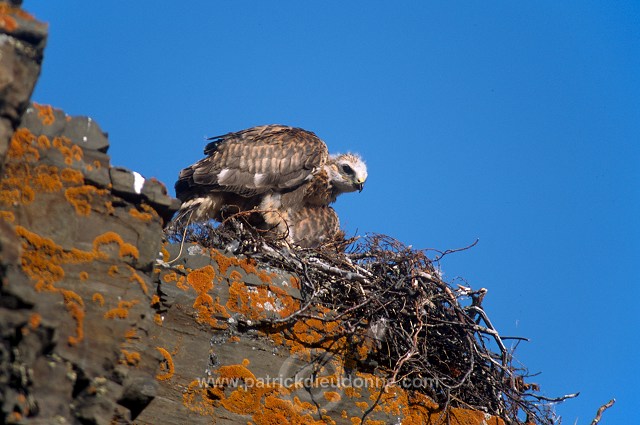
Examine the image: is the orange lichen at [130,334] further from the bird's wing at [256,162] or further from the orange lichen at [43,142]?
the bird's wing at [256,162]

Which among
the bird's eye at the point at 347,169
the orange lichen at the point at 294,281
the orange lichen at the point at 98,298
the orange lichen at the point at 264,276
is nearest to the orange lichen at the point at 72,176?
the orange lichen at the point at 98,298

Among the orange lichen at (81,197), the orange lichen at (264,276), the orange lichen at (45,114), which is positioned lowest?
the orange lichen at (81,197)

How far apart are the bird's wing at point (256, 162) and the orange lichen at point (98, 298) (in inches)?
165

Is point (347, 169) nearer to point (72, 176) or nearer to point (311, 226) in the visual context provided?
point (311, 226)

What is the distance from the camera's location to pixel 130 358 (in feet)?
11.9

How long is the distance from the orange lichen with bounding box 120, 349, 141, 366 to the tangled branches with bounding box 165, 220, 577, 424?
5.13ft

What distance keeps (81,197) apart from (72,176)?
Result: 10cm

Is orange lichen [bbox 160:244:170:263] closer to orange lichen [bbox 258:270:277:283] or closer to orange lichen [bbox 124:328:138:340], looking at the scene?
orange lichen [bbox 258:270:277:283]

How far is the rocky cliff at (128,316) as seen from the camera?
124 inches

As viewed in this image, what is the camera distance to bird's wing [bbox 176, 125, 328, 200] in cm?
788

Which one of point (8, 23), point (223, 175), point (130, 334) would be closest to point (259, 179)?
point (223, 175)

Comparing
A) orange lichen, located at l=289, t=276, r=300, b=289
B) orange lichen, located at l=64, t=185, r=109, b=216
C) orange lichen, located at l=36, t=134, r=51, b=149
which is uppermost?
orange lichen, located at l=289, t=276, r=300, b=289

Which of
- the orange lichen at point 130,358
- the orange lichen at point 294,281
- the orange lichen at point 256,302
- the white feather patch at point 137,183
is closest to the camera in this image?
the orange lichen at point 130,358

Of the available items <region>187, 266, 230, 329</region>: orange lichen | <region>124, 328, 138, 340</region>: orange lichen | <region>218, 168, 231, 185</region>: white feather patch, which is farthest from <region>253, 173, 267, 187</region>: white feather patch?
<region>124, 328, 138, 340</region>: orange lichen
